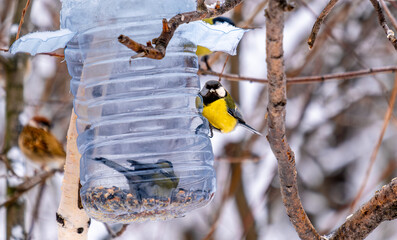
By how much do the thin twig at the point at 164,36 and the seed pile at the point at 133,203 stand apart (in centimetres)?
67

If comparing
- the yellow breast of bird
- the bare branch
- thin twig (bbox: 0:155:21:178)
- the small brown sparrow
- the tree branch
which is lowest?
the bare branch

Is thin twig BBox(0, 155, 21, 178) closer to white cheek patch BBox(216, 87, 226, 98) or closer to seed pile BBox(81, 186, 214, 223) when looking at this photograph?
white cheek patch BBox(216, 87, 226, 98)

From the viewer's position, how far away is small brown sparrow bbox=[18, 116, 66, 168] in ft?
17.1

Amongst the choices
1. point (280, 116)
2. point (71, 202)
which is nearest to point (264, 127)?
point (71, 202)

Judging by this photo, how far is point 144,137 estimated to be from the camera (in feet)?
7.20

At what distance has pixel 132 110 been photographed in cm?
222

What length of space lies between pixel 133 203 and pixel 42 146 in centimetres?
341

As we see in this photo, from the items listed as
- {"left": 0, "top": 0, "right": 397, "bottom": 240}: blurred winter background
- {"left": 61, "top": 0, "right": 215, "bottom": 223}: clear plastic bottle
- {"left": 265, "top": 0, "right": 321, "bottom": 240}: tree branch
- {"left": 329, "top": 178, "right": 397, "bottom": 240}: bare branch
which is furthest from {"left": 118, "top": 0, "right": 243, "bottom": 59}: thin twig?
{"left": 0, "top": 0, "right": 397, "bottom": 240}: blurred winter background

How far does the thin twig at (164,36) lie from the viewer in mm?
1375

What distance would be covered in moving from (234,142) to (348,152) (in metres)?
3.25

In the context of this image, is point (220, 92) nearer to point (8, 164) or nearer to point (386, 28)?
point (386, 28)

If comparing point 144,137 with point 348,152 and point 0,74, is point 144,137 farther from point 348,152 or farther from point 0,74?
point 348,152

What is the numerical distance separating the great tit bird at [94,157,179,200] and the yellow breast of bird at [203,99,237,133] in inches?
28.3

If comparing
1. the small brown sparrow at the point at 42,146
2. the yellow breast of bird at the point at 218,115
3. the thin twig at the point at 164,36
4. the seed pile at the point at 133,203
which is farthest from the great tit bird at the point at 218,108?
the small brown sparrow at the point at 42,146
